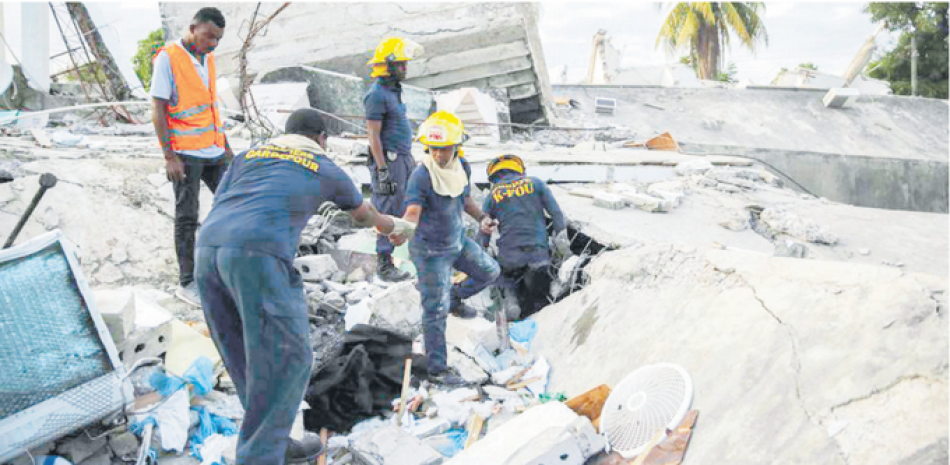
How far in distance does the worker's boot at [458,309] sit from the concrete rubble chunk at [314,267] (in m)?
0.90

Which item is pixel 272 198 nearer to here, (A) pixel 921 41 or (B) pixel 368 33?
(B) pixel 368 33

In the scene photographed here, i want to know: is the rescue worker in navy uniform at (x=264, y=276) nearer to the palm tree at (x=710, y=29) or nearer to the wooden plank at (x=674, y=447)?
the wooden plank at (x=674, y=447)

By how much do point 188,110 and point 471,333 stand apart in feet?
7.33

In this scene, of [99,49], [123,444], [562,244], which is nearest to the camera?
[123,444]

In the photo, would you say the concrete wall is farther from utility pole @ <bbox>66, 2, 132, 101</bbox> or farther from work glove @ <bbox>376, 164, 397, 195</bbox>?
work glove @ <bbox>376, 164, 397, 195</bbox>

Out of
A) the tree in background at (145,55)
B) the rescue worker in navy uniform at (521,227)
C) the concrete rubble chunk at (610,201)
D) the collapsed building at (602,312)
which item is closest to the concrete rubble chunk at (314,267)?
the collapsed building at (602,312)

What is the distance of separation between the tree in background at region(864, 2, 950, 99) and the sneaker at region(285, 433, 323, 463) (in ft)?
77.5

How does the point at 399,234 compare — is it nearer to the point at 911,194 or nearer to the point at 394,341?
the point at 394,341

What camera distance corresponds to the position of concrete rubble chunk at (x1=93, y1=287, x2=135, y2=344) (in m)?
2.98

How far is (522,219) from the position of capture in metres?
4.96

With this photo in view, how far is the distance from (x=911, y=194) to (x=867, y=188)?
81 centimetres

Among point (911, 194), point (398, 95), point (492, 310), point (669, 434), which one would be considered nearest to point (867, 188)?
point (911, 194)

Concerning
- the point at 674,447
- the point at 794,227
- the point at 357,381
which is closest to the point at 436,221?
the point at 357,381

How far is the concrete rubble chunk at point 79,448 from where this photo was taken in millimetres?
2713
